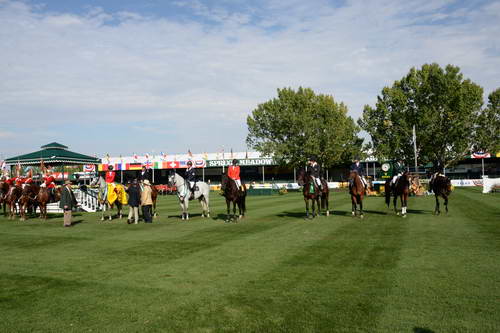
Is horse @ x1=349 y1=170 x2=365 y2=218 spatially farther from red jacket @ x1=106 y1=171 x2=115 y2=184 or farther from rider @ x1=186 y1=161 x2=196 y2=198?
red jacket @ x1=106 y1=171 x2=115 y2=184

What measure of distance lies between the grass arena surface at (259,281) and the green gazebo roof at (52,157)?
15319 mm

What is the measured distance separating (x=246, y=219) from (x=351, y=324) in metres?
13.1

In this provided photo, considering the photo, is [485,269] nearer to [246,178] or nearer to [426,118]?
[426,118]

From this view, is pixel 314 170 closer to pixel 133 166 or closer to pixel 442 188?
pixel 442 188

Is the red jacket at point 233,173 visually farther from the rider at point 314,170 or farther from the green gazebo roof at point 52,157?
the green gazebo roof at point 52,157

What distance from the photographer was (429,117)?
50656mm

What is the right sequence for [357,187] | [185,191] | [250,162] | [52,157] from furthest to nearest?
[250,162] < [52,157] < [185,191] < [357,187]

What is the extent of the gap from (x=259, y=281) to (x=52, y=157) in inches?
970

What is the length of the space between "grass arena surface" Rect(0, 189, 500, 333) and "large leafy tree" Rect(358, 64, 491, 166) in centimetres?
4084

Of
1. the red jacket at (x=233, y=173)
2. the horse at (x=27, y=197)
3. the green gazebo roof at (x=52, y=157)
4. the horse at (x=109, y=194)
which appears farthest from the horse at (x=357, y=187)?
the green gazebo roof at (x=52, y=157)

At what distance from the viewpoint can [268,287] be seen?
7133 mm

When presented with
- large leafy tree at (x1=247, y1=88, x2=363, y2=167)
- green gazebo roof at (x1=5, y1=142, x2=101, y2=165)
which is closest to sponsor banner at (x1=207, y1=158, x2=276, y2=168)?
large leafy tree at (x1=247, y1=88, x2=363, y2=167)

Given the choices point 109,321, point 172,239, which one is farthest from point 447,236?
point 109,321

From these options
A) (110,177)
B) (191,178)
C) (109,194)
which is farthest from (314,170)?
(110,177)
